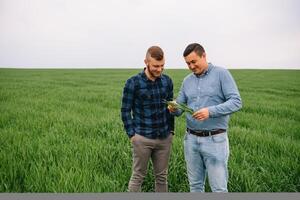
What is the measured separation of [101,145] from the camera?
3699 millimetres

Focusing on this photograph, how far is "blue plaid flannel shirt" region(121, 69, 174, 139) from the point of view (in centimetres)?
286

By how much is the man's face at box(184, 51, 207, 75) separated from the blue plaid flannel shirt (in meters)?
0.28

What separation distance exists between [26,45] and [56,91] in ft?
6.77

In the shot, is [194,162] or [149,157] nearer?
[194,162]

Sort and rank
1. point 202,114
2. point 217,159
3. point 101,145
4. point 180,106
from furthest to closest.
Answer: point 101,145 < point 180,106 < point 217,159 < point 202,114

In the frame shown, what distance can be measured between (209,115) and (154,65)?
0.50 metres

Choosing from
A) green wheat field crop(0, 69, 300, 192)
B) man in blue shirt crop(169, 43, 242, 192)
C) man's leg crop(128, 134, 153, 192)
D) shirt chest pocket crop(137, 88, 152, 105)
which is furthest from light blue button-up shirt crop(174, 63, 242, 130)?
green wheat field crop(0, 69, 300, 192)

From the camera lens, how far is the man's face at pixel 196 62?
269cm

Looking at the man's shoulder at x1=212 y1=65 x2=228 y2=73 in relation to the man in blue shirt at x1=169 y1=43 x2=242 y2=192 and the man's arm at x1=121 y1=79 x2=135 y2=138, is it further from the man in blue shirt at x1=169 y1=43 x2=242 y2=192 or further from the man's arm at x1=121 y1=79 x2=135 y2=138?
the man's arm at x1=121 y1=79 x2=135 y2=138


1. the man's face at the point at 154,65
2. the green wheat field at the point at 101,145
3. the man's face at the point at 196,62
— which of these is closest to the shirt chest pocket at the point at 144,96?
the man's face at the point at 154,65

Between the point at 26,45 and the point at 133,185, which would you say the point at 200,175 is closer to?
the point at 133,185

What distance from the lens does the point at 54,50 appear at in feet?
14.3

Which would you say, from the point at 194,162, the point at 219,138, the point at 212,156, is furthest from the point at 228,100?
the point at 194,162

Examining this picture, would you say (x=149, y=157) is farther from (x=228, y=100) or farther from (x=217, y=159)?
(x=228, y=100)
